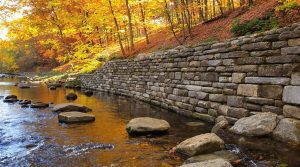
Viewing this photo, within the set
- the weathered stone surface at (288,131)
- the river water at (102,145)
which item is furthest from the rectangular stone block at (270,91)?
the river water at (102,145)

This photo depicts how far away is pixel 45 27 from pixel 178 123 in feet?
61.5

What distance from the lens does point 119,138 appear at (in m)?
6.50

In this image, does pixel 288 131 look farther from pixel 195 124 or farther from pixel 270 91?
pixel 195 124

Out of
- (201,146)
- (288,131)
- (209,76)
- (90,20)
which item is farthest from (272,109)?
(90,20)

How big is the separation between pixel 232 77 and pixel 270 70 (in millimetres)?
1228

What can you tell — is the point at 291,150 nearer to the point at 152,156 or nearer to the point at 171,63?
the point at 152,156

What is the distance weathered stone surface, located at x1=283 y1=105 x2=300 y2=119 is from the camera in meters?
5.24

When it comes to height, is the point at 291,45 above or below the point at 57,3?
below

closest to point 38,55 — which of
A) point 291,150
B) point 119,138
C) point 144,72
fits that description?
point 144,72

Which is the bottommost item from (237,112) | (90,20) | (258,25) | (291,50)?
(237,112)

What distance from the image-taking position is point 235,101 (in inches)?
269

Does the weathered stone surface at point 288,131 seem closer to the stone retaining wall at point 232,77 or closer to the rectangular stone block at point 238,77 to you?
the stone retaining wall at point 232,77

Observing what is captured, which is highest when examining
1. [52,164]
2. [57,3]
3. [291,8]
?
[57,3]

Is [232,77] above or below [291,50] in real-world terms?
below
